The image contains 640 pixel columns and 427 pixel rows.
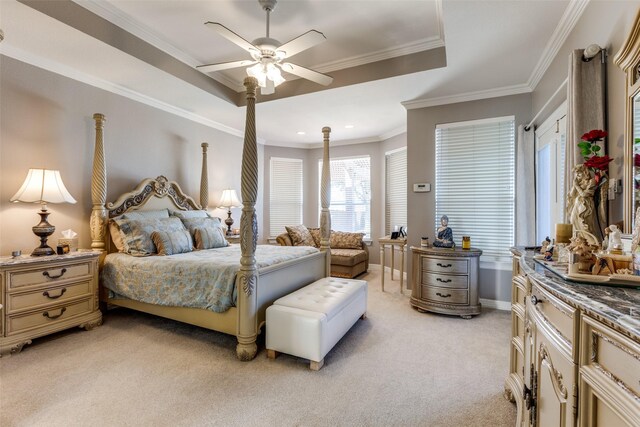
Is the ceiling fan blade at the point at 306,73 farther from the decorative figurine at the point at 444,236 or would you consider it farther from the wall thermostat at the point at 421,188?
the decorative figurine at the point at 444,236

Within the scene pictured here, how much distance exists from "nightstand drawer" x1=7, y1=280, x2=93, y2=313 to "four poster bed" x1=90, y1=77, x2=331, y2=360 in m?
0.28

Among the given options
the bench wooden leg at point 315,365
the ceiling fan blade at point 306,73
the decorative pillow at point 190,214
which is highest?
the ceiling fan blade at point 306,73

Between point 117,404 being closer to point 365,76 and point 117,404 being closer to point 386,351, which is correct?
point 386,351

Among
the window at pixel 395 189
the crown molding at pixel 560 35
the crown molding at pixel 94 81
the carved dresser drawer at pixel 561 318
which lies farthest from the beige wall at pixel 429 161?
the crown molding at pixel 94 81

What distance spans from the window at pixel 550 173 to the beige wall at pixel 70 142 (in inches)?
151

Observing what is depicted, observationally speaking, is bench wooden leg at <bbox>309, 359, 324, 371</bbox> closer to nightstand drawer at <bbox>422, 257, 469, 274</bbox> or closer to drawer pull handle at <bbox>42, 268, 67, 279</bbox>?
nightstand drawer at <bbox>422, 257, 469, 274</bbox>

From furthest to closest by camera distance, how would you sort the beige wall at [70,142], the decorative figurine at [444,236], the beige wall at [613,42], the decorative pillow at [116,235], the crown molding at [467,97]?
1. the decorative figurine at [444,236]
2. the crown molding at [467,97]
3. the decorative pillow at [116,235]
4. the beige wall at [70,142]
5. the beige wall at [613,42]

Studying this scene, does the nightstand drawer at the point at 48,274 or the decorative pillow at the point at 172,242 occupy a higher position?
the decorative pillow at the point at 172,242

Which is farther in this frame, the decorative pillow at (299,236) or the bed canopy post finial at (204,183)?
the decorative pillow at (299,236)

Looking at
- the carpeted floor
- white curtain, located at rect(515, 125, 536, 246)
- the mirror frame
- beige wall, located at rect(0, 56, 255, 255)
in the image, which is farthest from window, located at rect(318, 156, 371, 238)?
the mirror frame

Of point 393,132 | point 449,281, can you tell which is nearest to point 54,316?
point 449,281

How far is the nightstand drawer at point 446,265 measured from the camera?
11.2 feet

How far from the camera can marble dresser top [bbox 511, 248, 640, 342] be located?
0.61m

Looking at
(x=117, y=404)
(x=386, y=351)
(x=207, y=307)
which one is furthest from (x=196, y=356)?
(x=386, y=351)
